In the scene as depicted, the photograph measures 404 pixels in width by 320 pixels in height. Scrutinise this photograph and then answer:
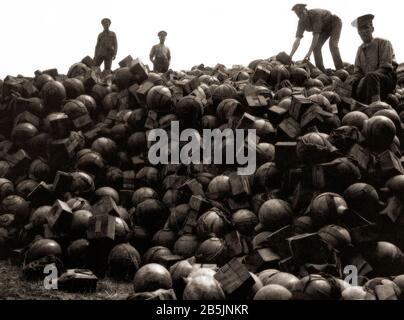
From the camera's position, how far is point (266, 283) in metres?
8.59

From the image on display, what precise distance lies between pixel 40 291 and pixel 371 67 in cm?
1235

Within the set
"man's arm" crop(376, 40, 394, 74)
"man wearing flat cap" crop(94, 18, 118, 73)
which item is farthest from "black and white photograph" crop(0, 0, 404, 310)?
"man wearing flat cap" crop(94, 18, 118, 73)

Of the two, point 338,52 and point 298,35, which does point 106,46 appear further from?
point 338,52

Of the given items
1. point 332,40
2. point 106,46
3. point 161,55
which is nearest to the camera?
point 332,40

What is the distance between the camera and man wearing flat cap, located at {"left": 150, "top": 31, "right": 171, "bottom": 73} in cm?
2574

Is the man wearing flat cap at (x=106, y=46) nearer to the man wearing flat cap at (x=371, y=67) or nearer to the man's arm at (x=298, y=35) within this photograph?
the man's arm at (x=298, y=35)

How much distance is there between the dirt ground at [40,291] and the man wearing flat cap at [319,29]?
1421 centimetres

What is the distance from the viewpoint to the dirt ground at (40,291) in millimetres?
9336

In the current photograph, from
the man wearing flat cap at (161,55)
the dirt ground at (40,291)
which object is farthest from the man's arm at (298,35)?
the dirt ground at (40,291)

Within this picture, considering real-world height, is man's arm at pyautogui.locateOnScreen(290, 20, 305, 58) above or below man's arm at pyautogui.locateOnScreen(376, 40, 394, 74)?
above

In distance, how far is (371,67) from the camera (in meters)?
15.5

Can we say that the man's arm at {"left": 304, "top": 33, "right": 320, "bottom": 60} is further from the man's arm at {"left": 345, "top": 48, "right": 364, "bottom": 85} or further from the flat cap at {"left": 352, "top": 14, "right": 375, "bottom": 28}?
the flat cap at {"left": 352, "top": 14, "right": 375, "bottom": 28}

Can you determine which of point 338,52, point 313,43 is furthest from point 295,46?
point 338,52

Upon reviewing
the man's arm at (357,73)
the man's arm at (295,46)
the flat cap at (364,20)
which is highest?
the man's arm at (295,46)
